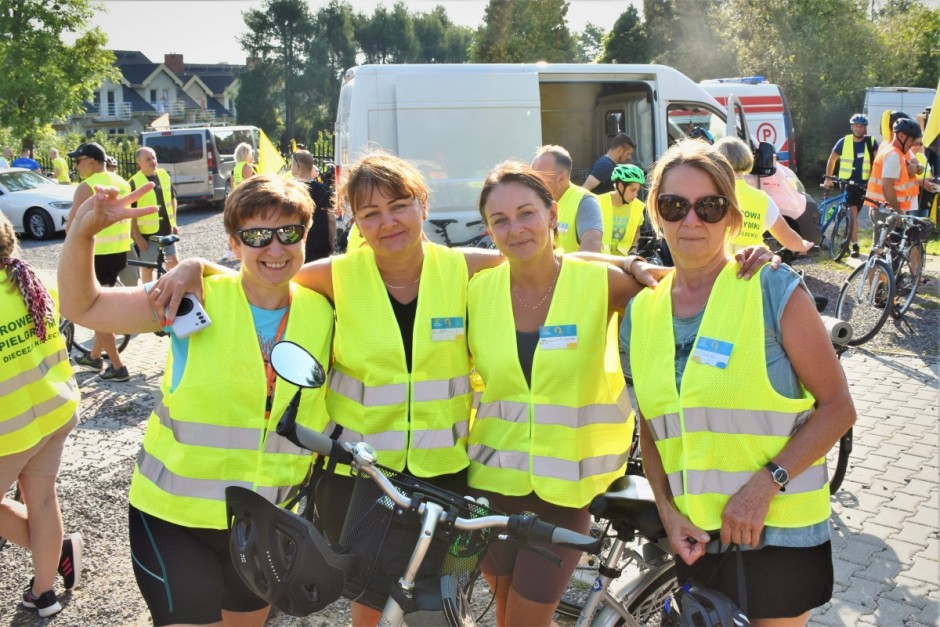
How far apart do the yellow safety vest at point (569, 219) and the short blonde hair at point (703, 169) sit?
3355 millimetres

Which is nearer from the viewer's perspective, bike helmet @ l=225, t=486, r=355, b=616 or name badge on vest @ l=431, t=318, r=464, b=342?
bike helmet @ l=225, t=486, r=355, b=616

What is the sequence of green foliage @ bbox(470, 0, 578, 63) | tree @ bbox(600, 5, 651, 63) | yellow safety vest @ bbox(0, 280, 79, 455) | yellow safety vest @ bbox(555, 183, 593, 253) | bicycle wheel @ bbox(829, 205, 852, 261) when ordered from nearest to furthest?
yellow safety vest @ bbox(0, 280, 79, 455) → yellow safety vest @ bbox(555, 183, 593, 253) → bicycle wheel @ bbox(829, 205, 852, 261) → tree @ bbox(600, 5, 651, 63) → green foliage @ bbox(470, 0, 578, 63)

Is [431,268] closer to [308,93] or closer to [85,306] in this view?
[85,306]

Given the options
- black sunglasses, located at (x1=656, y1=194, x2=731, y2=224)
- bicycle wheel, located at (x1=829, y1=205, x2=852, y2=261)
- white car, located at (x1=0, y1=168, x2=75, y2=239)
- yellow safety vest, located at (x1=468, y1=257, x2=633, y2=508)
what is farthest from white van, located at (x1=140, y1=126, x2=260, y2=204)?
black sunglasses, located at (x1=656, y1=194, x2=731, y2=224)

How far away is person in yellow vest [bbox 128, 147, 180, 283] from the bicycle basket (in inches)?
336

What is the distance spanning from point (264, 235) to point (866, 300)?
25.9 feet

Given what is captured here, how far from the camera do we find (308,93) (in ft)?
190

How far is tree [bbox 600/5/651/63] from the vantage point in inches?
1484

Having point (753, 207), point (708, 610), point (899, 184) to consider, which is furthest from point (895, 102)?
point (708, 610)

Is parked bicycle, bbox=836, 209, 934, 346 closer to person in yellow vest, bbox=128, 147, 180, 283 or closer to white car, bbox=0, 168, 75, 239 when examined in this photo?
person in yellow vest, bbox=128, 147, 180, 283

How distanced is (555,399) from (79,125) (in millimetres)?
69778

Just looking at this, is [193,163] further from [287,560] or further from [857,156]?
[287,560]

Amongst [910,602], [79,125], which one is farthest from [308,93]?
[910,602]

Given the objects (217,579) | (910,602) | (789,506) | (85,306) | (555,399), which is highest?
(85,306)
